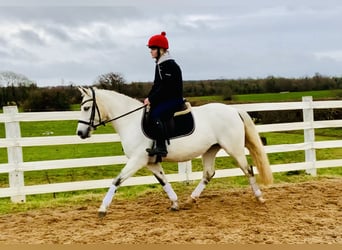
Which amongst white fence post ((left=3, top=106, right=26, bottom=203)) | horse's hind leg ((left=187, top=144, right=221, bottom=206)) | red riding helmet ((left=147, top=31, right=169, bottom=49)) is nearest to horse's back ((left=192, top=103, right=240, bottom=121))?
horse's hind leg ((left=187, top=144, right=221, bottom=206))

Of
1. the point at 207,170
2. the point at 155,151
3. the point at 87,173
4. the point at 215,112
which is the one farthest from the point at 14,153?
the point at 87,173

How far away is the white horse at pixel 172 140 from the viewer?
5723 millimetres

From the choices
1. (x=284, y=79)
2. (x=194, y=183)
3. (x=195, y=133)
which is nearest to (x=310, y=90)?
(x=284, y=79)

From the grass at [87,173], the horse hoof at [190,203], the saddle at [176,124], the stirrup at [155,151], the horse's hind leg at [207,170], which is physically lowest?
the grass at [87,173]

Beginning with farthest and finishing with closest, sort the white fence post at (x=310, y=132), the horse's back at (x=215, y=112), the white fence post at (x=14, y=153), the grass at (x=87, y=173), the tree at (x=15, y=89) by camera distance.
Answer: the tree at (x=15, y=89)
the white fence post at (x=310, y=132)
the grass at (x=87, y=173)
the white fence post at (x=14, y=153)
the horse's back at (x=215, y=112)

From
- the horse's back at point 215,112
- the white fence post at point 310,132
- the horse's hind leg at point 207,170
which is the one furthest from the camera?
the white fence post at point 310,132

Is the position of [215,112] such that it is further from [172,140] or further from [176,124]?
[172,140]

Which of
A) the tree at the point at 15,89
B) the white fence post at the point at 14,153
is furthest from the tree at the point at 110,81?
the tree at the point at 15,89

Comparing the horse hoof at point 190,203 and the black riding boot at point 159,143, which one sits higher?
the black riding boot at point 159,143

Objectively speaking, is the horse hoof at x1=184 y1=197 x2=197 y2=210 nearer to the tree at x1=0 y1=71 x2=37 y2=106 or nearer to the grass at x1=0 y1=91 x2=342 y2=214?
the grass at x1=0 y1=91 x2=342 y2=214

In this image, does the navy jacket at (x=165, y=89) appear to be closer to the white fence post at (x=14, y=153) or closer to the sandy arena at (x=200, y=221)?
the sandy arena at (x=200, y=221)

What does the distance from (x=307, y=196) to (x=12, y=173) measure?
15.6 feet

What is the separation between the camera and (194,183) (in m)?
8.25

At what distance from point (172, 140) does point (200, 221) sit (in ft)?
3.82
